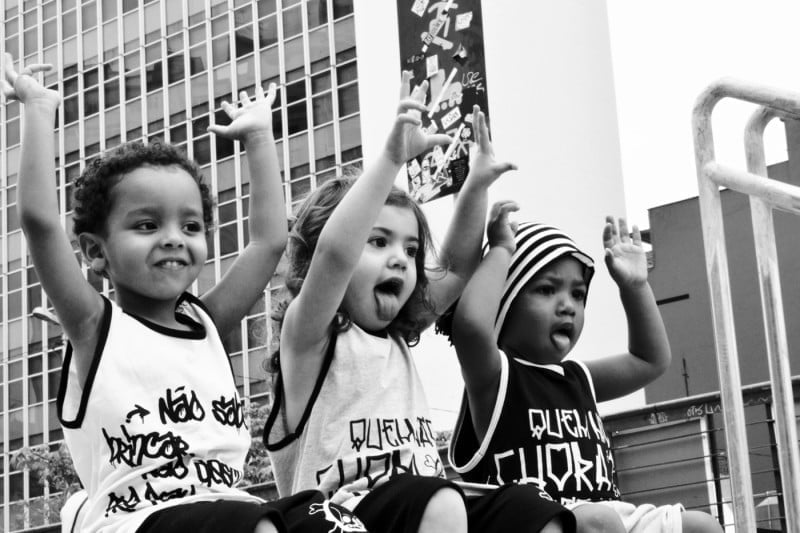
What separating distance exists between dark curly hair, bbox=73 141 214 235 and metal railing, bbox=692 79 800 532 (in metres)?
1.10

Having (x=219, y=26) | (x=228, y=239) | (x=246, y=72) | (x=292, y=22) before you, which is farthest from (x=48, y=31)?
(x=228, y=239)

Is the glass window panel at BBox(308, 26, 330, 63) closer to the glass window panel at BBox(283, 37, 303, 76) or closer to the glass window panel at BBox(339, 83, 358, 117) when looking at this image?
the glass window panel at BBox(283, 37, 303, 76)

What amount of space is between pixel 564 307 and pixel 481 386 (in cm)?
37

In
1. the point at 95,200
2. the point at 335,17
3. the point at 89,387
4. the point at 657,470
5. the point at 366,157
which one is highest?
the point at 335,17

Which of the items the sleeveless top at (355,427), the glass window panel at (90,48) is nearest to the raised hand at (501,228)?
the sleeveless top at (355,427)

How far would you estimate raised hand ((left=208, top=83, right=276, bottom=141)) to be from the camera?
3.02 m

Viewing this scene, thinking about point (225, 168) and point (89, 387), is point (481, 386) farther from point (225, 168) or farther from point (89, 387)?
point (225, 168)

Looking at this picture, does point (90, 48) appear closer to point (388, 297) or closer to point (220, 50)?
point (220, 50)

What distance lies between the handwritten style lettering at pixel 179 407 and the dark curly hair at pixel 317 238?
521mm

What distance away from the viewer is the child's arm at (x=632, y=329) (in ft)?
11.9

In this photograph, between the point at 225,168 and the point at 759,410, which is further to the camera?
the point at 225,168

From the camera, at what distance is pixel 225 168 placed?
134 ft

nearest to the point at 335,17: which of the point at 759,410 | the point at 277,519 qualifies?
the point at 759,410

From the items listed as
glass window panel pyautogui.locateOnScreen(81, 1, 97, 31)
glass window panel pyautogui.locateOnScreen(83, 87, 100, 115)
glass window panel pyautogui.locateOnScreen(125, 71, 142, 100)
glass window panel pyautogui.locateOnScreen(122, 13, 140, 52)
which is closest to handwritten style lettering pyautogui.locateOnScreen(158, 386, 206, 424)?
glass window panel pyautogui.locateOnScreen(125, 71, 142, 100)
